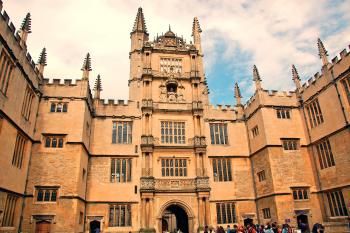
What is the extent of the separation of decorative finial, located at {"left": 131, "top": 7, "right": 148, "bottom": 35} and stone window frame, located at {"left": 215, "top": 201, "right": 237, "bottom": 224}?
906 inches

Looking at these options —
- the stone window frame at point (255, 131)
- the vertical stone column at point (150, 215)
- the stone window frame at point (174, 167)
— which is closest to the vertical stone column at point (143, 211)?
the vertical stone column at point (150, 215)

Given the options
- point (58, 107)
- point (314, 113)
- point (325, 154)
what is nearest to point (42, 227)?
point (58, 107)

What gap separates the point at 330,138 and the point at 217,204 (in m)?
12.2

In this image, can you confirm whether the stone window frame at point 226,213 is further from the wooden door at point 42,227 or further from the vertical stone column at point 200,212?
the wooden door at point 42,227

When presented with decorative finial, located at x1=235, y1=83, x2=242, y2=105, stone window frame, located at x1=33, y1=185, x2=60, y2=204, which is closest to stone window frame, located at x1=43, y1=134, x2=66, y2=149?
stone window frame, located at x1=33, y1=185, x2=60, y2=204

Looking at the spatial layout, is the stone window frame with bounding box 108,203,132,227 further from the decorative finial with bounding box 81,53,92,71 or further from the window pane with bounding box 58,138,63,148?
the decorative finial with bounding box 81,53,92,71

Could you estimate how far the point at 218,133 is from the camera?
30391 mm

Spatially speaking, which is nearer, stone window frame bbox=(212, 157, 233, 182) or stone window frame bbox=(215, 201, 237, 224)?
stone window frame bbox=(215, 201, 237, 224)

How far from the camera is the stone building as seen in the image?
20.7m

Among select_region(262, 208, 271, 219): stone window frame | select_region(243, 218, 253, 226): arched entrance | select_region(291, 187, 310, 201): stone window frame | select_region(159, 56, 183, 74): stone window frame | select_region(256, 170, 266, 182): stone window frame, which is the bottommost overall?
select_region(243, 218, 253, 226): arched entrance

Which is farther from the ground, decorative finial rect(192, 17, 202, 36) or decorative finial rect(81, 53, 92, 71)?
decorative finial rect(192, 17, 202, 36)

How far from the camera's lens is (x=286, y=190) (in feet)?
80.2

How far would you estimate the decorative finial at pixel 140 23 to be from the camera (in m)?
34.9

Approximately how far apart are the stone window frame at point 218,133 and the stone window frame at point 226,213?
6.47 meters
